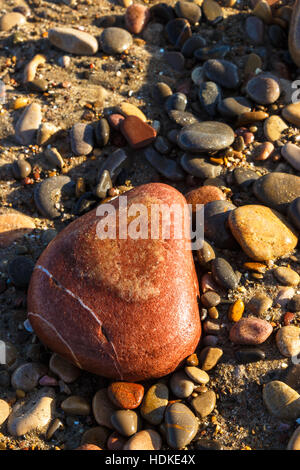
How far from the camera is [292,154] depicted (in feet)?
12.7

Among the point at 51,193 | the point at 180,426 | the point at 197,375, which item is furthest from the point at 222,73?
the point at 180,426

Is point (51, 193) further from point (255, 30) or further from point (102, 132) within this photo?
point (255, 30)

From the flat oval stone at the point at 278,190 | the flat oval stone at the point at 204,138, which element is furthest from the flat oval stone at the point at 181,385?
the flat oval stone at the point at 204,138

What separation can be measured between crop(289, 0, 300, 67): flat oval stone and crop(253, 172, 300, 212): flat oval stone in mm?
1492

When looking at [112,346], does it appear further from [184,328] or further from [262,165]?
[262,165]

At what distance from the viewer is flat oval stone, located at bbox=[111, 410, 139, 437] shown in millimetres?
2799

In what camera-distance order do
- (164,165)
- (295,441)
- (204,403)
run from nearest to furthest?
(295,441), (204,403), (164,165)

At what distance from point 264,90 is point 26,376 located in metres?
3.20

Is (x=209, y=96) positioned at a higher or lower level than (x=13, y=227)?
higher

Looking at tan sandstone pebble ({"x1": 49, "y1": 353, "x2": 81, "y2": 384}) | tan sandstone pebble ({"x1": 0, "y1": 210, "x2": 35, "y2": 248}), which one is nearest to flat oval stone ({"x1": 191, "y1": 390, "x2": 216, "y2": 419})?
tan sandstone pebble ({"x1": 49, "y1": 353, "x2": 81, "y2": 384})

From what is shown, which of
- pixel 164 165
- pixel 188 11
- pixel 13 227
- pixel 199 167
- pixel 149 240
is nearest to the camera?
pixel 149 240

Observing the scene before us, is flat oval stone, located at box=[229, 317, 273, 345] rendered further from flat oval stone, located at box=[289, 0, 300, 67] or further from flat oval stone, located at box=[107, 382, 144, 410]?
flat oval stone, located at box=[289, 0, 300, 67]

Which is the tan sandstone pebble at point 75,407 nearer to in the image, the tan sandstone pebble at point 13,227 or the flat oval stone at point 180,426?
the flat oval stone at point 180,426

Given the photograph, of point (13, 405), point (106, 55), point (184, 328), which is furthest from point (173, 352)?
point (106, 55)
